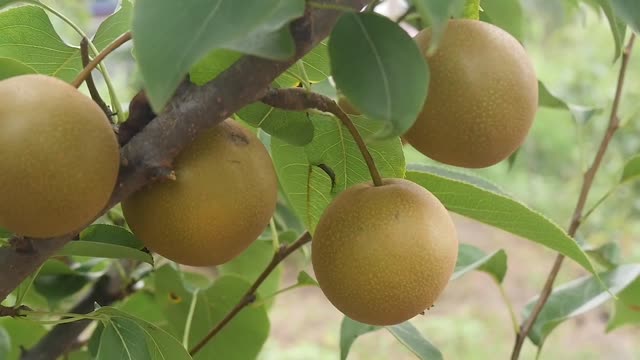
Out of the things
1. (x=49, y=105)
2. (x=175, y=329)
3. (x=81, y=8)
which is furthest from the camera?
(x=81, y=8)

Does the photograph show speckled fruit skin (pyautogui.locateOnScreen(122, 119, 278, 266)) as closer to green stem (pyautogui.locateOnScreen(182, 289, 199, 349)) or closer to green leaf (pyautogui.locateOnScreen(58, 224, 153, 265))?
green leaf (pyautogui.locateOnScreen(58, 224, 153, 265))

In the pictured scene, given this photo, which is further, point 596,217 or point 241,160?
point 596,217

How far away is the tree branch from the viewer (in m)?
0.42

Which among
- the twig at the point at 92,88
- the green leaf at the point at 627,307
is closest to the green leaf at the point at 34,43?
the twig at the point at 92,88

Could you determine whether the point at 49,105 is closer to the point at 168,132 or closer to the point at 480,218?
the point at 168,132

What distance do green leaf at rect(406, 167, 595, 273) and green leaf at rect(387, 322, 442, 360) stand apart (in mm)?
131

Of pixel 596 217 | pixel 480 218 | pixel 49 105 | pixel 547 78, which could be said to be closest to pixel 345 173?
pixel 480 218

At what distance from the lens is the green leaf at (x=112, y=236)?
560mm

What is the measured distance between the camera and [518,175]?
3920 millimetres

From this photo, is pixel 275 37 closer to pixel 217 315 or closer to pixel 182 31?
pixel 182 31

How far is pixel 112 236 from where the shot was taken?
562 mm

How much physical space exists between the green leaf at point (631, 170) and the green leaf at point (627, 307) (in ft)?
0.37

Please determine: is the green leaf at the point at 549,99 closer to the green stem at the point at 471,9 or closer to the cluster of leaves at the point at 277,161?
the cluster of leaves at the point at 277,161

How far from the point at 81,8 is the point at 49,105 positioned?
175 centimetres
